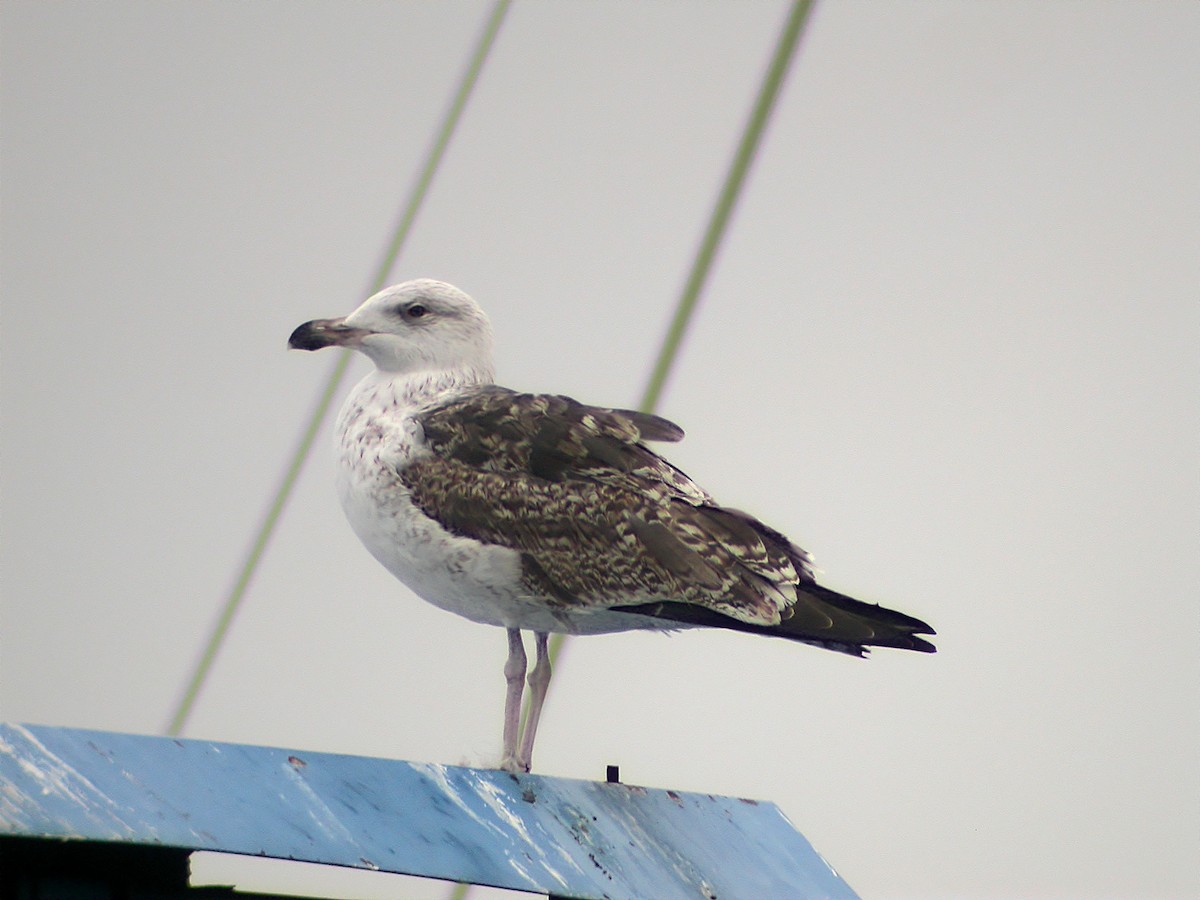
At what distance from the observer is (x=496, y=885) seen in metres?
1.46

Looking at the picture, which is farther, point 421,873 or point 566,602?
point 566,602

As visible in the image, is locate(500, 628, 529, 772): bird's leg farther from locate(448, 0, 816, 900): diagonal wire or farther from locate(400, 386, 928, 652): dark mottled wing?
locate(448, 0, 816, 900): diagonal wire

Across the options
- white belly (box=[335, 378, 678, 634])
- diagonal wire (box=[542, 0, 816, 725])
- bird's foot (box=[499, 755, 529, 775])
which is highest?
diagonal wire (box=[542, 0, 816, 725])

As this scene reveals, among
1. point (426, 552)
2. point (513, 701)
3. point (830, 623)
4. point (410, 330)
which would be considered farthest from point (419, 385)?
point (830, 623)

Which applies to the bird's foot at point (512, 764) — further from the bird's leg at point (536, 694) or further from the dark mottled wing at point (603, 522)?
the dark mottled wing at point (603, 522)

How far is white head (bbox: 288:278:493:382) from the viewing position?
198cm

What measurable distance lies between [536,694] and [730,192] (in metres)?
1.69

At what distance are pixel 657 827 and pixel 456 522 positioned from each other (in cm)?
46

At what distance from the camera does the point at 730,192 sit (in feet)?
10.8

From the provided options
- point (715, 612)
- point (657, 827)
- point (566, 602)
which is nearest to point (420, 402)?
point (566, 602)

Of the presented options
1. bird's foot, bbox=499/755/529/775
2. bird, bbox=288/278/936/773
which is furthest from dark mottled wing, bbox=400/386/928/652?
bird's foot, bbox=499/755/529/775

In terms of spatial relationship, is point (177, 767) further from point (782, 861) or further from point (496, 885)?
point (782, 861)

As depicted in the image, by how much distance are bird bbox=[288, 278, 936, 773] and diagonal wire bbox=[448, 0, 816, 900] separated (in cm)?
128

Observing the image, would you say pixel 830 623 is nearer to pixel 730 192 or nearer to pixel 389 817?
pixel 389 817
